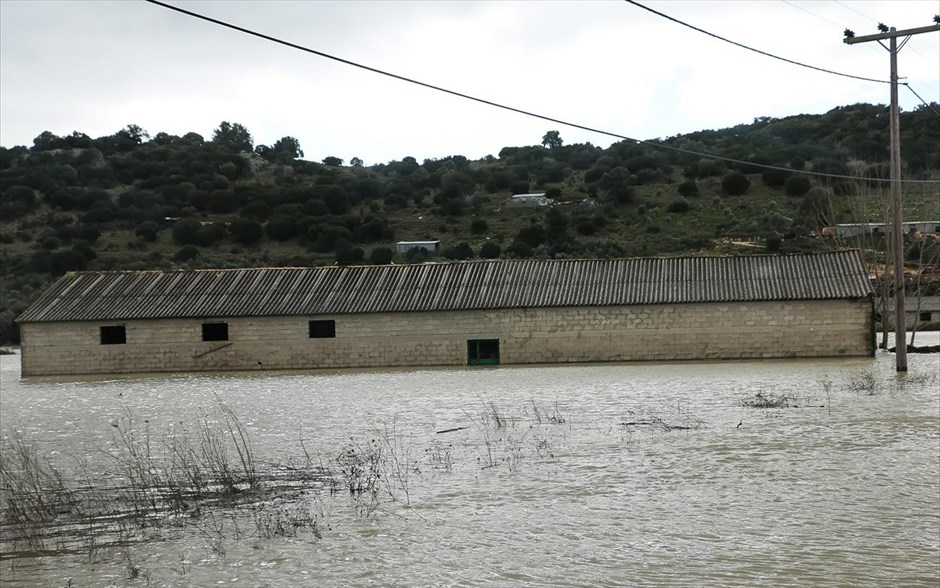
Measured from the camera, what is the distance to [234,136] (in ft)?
353

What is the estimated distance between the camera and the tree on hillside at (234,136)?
105062 mm

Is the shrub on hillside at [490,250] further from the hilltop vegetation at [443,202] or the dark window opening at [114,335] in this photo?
the dark window opening at [114,335]

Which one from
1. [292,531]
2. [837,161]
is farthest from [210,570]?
[837,161]

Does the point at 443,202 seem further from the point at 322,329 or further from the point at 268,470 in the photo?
the point at 268,470

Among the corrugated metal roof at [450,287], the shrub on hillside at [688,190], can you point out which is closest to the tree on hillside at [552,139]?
the shrub on hillside at [688,190]

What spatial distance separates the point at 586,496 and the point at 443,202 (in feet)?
209

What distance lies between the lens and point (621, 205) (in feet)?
228

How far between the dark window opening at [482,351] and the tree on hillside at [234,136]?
249ft

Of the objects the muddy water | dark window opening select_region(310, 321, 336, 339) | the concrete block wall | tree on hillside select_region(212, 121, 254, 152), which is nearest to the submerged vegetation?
the muddy water

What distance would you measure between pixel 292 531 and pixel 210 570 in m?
1.23

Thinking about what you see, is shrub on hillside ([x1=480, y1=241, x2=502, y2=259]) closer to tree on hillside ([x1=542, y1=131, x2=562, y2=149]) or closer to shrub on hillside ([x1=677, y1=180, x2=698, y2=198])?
shrub on hillside ([x1=677, y1=180, x2=698, y2=198])

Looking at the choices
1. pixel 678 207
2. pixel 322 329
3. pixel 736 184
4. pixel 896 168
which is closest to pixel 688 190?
pixel 736 184

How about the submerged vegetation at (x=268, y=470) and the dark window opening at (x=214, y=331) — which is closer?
the submerged vegetation at (x=268, y=470)

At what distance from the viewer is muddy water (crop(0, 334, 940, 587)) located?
27.5 ft
